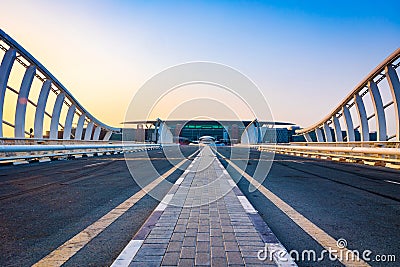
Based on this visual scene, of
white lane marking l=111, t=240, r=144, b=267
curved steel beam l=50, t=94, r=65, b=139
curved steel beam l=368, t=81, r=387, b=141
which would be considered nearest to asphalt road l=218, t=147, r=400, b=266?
white lane marking l=111, t=240, r=144, b=267

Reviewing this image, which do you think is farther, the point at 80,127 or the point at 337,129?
the point at 80,127

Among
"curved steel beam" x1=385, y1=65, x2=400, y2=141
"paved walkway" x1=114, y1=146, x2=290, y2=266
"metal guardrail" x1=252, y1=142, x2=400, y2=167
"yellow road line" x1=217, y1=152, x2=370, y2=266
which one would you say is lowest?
"yellow road line" x1=217, y1=152, x2=370, y2=266

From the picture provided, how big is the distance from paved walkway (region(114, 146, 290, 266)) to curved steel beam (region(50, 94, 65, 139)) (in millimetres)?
23031

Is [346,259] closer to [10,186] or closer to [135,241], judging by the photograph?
[135,241]

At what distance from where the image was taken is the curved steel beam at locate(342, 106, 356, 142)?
28281 millimetres

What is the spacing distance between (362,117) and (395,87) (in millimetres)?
5216

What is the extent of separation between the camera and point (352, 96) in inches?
1136

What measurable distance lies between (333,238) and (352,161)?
1902 cm

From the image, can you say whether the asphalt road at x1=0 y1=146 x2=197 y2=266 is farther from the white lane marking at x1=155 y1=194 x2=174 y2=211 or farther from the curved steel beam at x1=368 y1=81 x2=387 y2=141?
the curved steel beam at x1=368 y1=81 x2=387 y2=141

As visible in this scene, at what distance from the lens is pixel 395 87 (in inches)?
835

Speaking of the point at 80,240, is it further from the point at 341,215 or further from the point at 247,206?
the point at 341,215

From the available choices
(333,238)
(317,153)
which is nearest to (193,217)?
(333,238)

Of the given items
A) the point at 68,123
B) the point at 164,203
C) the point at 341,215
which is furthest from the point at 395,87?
the point at 68,123

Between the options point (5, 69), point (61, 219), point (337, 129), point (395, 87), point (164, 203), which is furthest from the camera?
point (337, 129)
